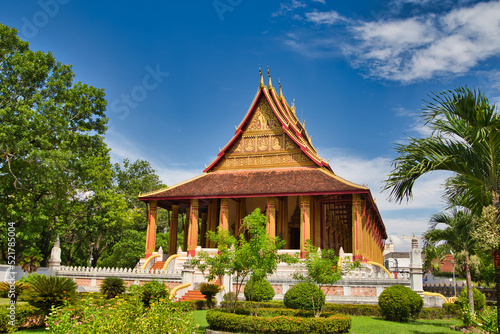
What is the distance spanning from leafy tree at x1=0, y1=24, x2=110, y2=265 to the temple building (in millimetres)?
6655

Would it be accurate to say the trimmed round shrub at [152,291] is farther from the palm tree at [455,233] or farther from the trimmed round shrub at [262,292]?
the palm tree at [455,233]

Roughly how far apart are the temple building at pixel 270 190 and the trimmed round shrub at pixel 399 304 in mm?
9162

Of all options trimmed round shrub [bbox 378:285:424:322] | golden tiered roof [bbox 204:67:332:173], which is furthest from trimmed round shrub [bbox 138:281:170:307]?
golden tiered roof [bbox 204:67:332:173]

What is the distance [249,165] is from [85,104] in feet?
36.6

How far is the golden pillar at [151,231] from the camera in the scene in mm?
27670

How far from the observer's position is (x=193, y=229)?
2784 cm

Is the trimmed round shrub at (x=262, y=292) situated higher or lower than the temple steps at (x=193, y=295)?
higher

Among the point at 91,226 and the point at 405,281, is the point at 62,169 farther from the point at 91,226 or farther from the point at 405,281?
the point at 405,281

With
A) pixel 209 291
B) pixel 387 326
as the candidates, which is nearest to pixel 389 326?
pixel 387 326

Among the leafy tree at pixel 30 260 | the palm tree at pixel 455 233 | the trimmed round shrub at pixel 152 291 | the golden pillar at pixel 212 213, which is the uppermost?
the golden pillar at pixel 212 213

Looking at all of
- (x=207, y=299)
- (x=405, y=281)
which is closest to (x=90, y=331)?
(x=207, y=299)

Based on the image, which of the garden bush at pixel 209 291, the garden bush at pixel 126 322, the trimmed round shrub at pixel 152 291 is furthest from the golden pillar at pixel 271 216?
the garden bush at pixel 126 322

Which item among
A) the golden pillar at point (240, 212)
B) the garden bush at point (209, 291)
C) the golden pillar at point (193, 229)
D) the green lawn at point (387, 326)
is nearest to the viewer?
the green lawn at point (387, 326)

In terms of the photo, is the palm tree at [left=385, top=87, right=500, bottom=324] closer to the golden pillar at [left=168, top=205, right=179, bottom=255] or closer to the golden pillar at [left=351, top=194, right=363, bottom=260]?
the golden pillar at [left=351, top=194, right=363, bottom=260]
